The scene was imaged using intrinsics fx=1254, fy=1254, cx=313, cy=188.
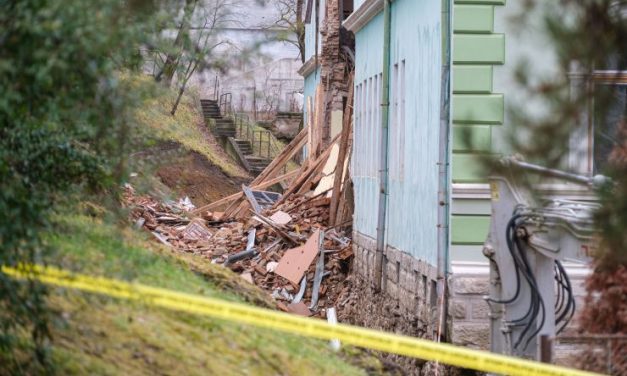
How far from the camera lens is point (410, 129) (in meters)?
17.6

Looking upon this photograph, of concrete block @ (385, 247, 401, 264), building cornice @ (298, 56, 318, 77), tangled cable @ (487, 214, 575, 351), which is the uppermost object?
building cornice @ (298, 56, 318, 77)

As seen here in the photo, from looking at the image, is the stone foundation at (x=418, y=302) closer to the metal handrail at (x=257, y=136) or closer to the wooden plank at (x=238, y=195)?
the wooden plank at (x=238, y=195)

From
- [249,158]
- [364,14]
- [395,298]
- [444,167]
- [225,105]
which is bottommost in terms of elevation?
[395,298]

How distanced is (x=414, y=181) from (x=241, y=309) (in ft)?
32.1

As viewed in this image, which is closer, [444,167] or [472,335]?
[472,335]

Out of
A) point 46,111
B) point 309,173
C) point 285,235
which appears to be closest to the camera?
point 46,111

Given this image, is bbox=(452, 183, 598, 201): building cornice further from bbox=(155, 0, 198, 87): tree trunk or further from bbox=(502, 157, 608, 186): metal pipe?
bbox=(155, 0, 198, 87): tree trunk

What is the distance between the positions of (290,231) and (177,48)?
1938cm

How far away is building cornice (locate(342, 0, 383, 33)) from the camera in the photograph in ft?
70.9

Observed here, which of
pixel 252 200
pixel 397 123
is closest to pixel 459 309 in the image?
pixel 397 123

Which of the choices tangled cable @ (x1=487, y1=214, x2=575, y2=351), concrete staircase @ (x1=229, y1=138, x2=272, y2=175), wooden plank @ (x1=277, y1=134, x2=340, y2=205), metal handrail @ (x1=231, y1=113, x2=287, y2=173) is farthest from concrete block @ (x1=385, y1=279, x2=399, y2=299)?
metal handrail @ (x1=231, y1=113, x2=287, y2=173)

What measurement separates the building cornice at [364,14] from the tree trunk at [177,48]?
45.1 ft

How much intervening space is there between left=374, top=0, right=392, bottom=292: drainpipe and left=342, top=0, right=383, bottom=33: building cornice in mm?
974

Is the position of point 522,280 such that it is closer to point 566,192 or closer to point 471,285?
point 566,192
